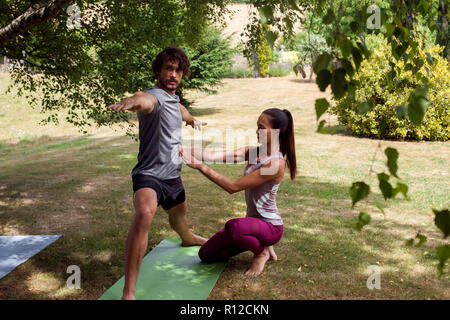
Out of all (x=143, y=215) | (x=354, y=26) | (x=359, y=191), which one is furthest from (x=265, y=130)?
(x=359, y=191)

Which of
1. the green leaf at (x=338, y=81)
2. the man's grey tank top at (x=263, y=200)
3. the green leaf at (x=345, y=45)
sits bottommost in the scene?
the man's grey tank top at (x=263, y=200)

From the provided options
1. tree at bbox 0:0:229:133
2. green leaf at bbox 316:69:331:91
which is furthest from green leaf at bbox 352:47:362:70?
tree at bbox 0:0:229:133

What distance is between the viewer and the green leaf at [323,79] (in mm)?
A: 1689

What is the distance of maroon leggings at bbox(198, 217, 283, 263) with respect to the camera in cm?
413

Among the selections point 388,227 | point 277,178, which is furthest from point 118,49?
point 388,227

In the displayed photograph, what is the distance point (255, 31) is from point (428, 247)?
196 inches

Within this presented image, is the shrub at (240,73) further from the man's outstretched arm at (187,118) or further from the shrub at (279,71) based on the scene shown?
the man's outstretched arm at (187,118)

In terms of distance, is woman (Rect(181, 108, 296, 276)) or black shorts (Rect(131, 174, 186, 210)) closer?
black shorts (Rect(131, 174, 186, 210))

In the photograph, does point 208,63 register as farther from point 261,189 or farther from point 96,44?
point 261,189

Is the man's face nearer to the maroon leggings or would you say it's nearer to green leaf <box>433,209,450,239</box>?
the maroon leggings

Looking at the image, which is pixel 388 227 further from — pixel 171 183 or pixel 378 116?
pixel 378 116

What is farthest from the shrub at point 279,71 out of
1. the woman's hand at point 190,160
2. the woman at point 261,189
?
the woman's hand at point 190,160

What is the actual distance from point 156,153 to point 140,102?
1.85ft

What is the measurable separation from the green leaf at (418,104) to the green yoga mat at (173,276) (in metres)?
2.70
